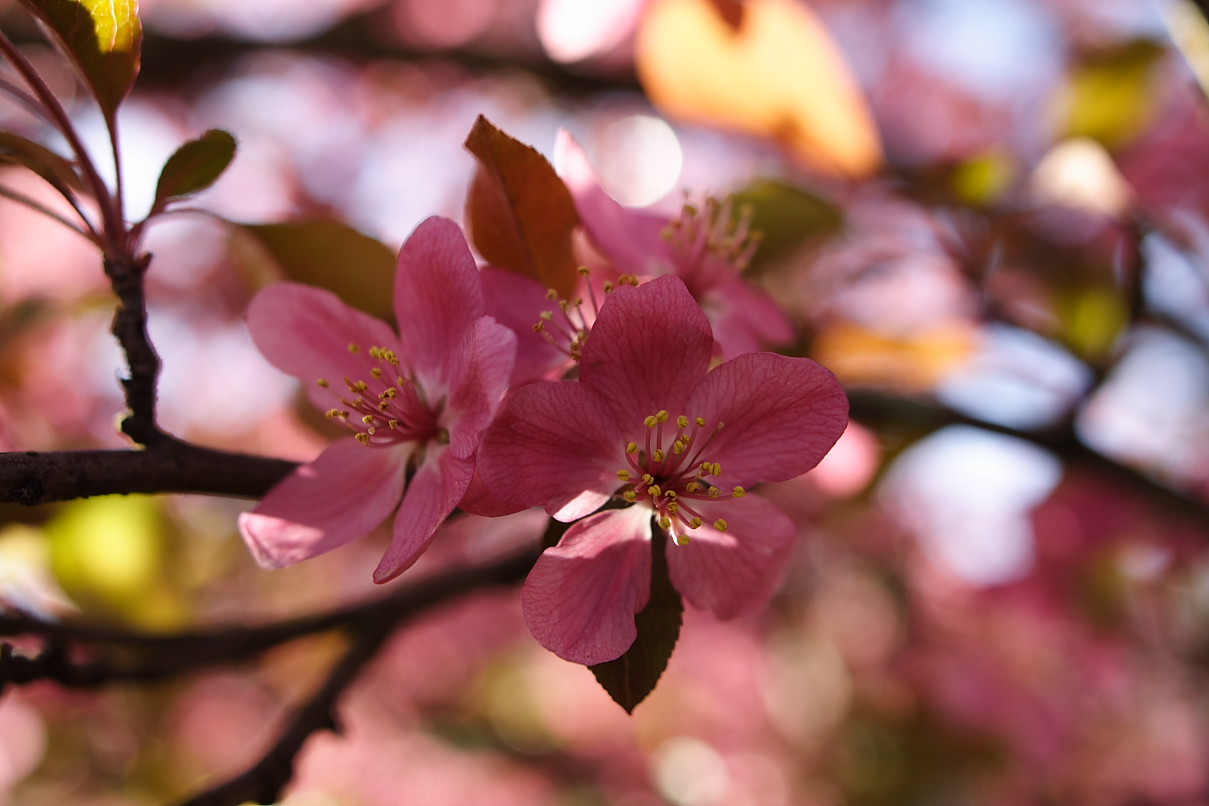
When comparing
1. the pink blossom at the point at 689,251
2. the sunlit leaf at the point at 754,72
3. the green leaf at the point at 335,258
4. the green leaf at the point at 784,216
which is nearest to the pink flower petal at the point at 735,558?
the pink blossom at the point at 689,251

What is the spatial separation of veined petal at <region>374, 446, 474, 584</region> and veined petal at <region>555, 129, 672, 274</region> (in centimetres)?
20

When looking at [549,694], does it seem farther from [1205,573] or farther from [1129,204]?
[1129,204]

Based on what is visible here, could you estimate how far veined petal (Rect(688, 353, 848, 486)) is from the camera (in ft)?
1.71

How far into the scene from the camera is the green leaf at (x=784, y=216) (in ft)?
3.24

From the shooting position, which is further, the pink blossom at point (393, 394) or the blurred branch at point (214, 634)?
the blurred branch at point (214, 634)

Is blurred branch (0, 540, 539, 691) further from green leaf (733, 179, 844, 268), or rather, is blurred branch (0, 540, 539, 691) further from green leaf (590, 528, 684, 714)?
green leaf (733, 179, 844, 268)

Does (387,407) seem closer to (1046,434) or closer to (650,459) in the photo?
(650,459)

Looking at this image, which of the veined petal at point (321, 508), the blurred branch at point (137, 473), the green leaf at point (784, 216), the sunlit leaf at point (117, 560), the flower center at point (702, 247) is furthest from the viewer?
the sunlit leaf at point (117, 560)

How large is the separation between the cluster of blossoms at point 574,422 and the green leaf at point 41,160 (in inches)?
5.9

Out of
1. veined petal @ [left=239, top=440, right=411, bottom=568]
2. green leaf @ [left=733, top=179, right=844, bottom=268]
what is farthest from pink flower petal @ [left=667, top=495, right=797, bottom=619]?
green leaf @ [left=733, top=179, right=844, bottom=268]

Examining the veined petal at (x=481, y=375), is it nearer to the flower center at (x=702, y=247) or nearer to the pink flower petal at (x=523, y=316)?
the pink flower petal at (x=523, y=316)

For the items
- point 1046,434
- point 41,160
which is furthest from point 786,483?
point 41,160

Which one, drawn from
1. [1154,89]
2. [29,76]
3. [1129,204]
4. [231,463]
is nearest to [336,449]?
[231,463]

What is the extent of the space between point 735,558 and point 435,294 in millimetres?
283
